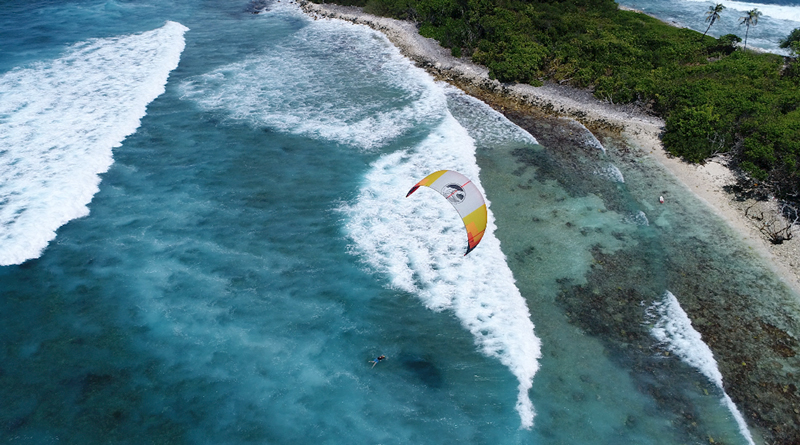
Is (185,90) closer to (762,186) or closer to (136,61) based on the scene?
(136,61)

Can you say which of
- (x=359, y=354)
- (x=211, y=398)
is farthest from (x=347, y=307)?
(x=211, y=398)

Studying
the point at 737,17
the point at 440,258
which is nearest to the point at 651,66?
the point at 440,258

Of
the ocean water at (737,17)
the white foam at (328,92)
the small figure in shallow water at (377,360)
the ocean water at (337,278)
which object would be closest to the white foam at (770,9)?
the ocean water at (737,17)

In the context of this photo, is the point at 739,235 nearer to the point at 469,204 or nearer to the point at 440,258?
the point at 469,204

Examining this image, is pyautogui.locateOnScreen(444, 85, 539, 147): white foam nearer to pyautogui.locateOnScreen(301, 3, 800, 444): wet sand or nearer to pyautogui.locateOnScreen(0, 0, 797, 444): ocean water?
pyautogui.locateOnScreen(0, 0, 797, 444): ocean water

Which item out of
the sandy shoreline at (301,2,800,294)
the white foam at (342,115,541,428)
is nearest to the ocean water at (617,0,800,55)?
the sandy shoreline at (301,2,800,294)

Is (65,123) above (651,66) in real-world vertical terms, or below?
below
